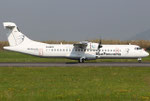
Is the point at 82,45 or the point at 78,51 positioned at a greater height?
the point at 82,45

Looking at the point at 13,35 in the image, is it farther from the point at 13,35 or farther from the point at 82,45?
the point at 82,45

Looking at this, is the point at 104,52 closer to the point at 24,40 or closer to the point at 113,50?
the point at 113,50

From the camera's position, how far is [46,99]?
13375mm

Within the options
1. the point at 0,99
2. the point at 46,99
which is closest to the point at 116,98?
the point at 46,99

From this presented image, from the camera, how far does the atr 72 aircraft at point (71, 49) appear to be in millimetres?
43656

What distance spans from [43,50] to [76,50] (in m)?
5.14

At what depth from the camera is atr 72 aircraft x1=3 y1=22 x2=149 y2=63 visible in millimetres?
43656

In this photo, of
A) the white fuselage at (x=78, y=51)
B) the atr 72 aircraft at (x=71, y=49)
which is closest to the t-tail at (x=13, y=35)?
the atr 72 aircraft at (x=71, y=49)

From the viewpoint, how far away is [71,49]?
44.1 metres

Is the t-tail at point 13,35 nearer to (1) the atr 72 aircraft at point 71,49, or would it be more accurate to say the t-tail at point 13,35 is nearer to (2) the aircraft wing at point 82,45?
(1) the atr 72 aircraft at point 71,49

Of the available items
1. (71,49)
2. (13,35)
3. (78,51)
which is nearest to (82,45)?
(78,51)

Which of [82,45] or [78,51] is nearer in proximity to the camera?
[82,45]

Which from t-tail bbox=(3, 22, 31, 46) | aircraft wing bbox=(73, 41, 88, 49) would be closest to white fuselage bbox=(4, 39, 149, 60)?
aircraft wing bbox=(73, 41, 88, 49)

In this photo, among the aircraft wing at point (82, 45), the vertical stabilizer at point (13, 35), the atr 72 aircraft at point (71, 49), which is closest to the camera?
the aircraft wing at point (82, 45)
